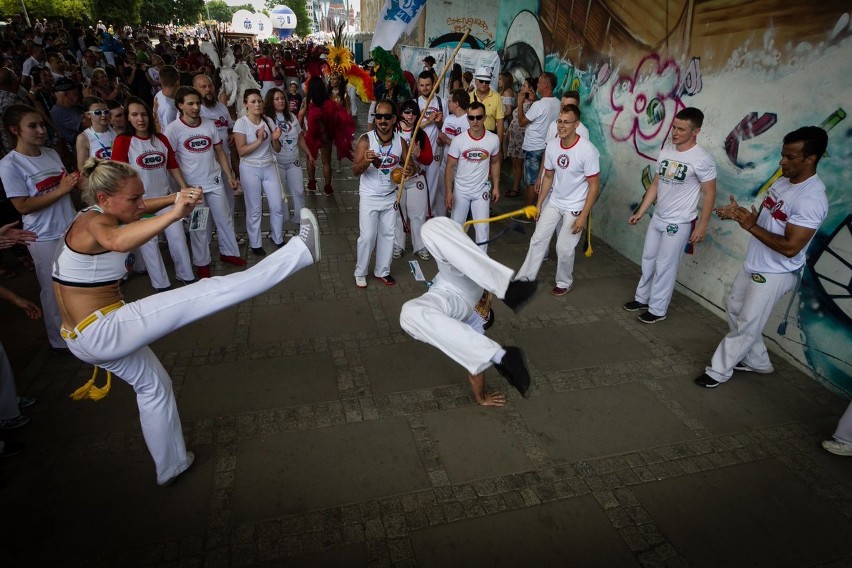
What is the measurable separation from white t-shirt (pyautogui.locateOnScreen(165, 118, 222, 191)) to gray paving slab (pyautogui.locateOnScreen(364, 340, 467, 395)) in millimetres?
2945

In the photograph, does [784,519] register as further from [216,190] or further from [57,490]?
[216,190]

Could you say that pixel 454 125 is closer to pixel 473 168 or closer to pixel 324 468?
pixel 473 168

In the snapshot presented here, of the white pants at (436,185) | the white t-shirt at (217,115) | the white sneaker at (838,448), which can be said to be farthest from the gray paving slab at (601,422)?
the white t-shirt at (217,115)

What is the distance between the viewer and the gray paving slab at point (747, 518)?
9.85 feet

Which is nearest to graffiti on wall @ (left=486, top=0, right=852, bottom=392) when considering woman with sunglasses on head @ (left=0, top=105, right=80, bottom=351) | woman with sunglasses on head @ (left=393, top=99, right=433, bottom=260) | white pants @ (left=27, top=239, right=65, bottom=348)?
woman with sunglasses on head @ (left=393, top=99, right=433, bottom=260)

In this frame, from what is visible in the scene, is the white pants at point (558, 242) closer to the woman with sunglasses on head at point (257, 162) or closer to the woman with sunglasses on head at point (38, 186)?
the woman with sunglasses on head at point (257, 162)

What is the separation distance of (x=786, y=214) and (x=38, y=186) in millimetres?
6181

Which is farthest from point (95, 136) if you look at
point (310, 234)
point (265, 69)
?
point (265, 69)

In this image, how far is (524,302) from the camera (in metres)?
2.91

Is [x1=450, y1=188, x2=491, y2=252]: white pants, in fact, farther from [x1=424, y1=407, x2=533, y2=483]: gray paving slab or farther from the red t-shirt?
the red t-shirt

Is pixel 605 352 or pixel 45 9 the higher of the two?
pixel 45 9

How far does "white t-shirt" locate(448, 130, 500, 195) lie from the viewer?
19.5 ft

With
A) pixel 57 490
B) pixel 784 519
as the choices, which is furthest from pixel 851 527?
pixel 57 490

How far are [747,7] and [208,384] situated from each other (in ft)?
21.5
